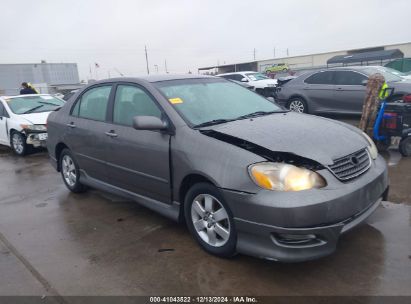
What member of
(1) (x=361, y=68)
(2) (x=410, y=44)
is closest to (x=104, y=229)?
(1) (x=361, y=68)

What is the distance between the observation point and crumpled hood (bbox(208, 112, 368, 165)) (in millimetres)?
3021

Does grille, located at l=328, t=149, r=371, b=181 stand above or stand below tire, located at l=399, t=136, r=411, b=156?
above

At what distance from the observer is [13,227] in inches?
174

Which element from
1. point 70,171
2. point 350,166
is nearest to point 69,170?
point 70,171

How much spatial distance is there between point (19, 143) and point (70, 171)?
4196 mm

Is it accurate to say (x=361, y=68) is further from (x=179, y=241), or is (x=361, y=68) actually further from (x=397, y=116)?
(x=179, y=241)

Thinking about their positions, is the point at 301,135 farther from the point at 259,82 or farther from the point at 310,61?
the point at 310,61

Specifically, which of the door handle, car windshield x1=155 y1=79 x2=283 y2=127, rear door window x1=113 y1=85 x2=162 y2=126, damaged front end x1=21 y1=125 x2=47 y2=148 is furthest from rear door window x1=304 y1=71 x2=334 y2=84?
the door handle

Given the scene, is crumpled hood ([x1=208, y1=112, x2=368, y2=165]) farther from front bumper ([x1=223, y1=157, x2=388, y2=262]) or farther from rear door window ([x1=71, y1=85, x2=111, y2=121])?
rear door window ([x1=71, y1=85, x2=111, y2=121])

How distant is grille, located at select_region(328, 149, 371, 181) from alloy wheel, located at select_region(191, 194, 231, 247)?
0.95 metres

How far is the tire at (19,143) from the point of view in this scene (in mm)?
8734

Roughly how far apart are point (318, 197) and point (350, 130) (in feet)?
4.03

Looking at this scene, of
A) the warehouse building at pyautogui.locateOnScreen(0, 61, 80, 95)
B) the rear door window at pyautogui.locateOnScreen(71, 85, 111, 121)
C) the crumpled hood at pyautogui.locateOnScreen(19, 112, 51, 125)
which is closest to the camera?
the rear door window at pyautogui.locateOnScreen(71, 85, 111, 121)

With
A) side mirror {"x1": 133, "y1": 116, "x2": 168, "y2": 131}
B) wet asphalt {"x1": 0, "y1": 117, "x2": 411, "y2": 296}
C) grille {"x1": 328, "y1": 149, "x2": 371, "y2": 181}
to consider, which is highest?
side mirror {"x1": 133, "y1": 116, "x2": 168, "y2": 131}
